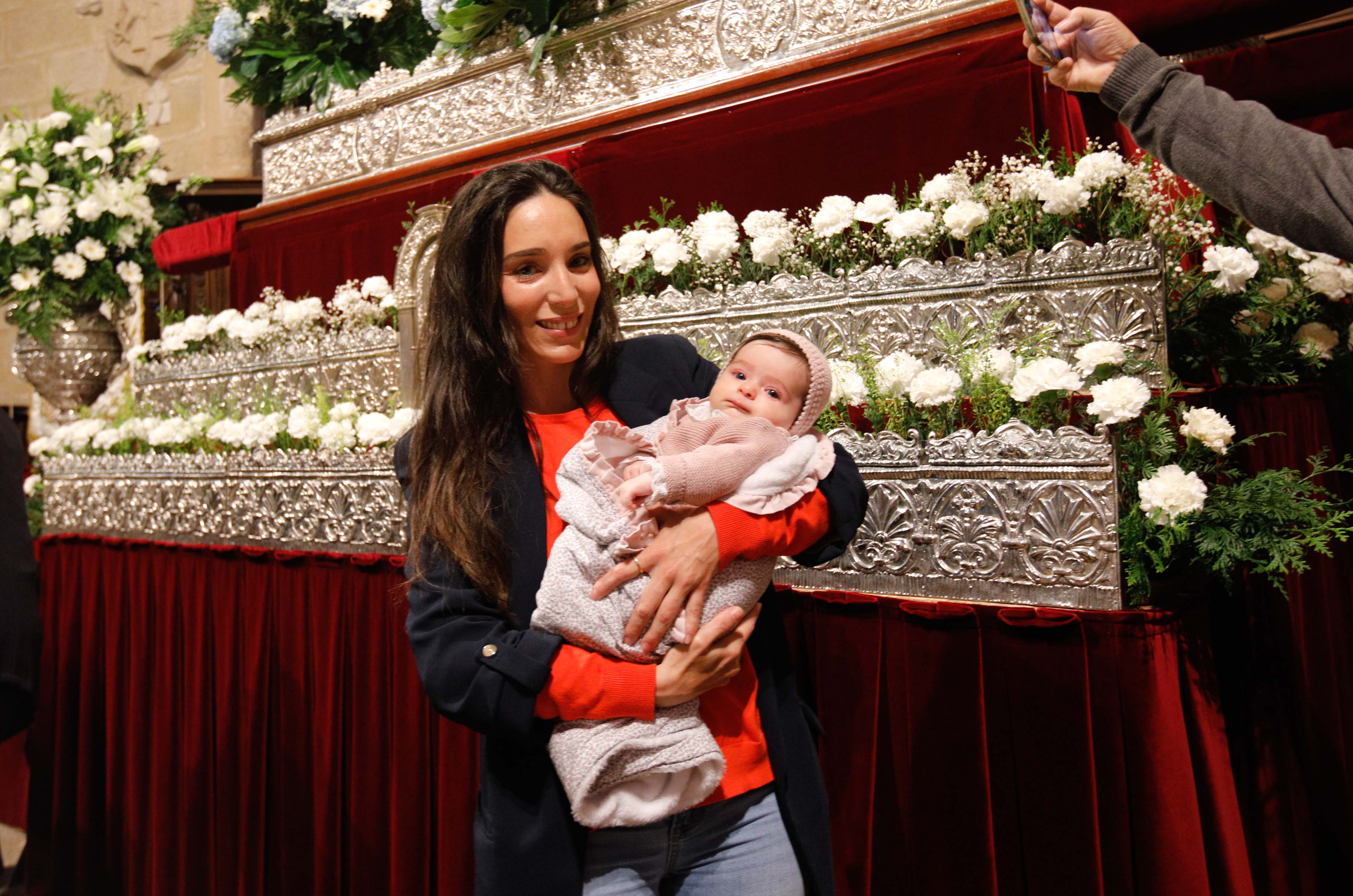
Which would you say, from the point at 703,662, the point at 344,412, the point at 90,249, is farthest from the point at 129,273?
the point at 703,662

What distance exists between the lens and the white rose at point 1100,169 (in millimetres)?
2102

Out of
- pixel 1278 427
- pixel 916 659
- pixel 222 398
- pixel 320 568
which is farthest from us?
pixel 222 398

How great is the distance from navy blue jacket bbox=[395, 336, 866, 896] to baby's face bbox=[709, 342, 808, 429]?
14cm

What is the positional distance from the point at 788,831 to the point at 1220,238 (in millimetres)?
2210

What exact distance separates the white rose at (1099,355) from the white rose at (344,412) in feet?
7.99

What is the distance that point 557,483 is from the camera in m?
1.36

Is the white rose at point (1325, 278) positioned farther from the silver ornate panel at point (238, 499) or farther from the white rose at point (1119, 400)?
the silver ornate panel at point (238, 499)

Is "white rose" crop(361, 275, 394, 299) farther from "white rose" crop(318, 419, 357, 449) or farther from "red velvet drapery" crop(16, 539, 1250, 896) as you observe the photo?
"red velvet drapery" crop(16, 539, 1250, 896)

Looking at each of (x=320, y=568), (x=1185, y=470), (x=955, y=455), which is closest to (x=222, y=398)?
(x=320, y=568)

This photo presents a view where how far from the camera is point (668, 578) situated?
128cm

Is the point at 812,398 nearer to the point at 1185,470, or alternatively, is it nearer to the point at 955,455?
the point at 955,455

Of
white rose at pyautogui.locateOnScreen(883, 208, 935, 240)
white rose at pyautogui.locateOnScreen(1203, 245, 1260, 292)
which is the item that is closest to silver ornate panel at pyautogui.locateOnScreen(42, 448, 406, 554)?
white rose at pyautogui.locateOnScreen(883, 208, 935, 240)

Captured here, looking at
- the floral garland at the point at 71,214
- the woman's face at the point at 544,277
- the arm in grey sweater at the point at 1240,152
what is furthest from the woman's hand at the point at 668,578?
the floral garland at the point at 71,214

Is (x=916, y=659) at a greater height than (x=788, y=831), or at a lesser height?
greater
